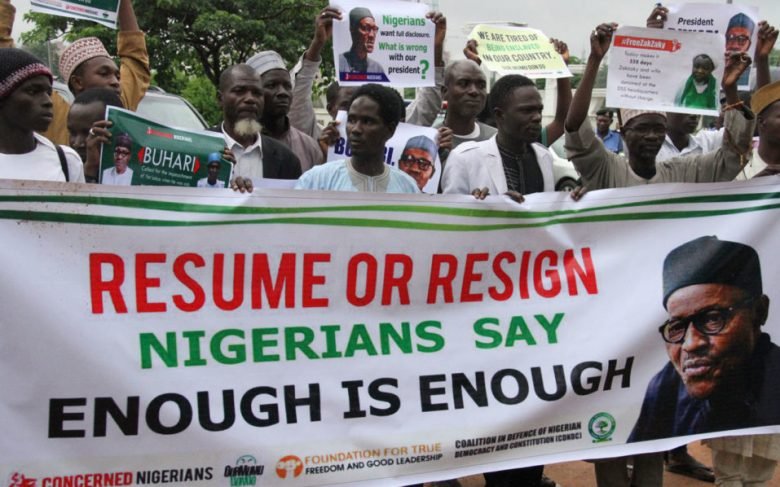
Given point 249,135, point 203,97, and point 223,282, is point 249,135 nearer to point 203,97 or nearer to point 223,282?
point 223,282

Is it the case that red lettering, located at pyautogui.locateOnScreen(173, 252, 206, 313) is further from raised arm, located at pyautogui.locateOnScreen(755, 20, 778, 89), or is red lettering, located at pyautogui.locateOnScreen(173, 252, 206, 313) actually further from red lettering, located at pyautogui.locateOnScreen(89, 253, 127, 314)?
raised arm, located at pyautogui.locateOnScreen(755, 20, 778, 89)

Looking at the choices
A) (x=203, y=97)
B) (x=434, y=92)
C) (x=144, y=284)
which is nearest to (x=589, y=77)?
(x=434, y=92)

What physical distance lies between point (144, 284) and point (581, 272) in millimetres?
1789

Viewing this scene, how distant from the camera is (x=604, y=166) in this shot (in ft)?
12.8

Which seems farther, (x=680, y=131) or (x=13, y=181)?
(x=680, y=131)

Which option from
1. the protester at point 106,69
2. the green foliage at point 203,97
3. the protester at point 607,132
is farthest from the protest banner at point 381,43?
the green foliage at point 203,97

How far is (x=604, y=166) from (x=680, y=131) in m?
2.11

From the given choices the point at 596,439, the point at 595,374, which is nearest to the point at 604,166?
the point at 595,374

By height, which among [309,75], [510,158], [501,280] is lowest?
[501,280]

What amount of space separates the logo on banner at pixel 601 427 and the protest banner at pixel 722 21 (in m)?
2.31

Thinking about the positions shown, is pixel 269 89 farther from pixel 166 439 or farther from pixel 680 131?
pixel 680 131

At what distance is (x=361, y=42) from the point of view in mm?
4633

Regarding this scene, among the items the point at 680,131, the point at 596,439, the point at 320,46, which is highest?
the point at 320,46

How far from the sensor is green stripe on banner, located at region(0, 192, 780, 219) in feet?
9.76
